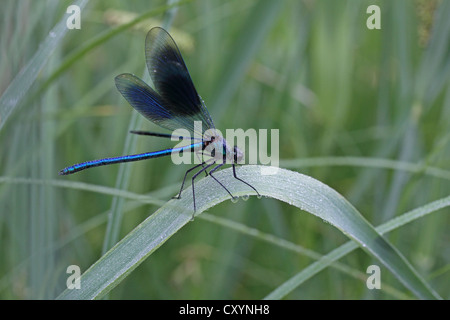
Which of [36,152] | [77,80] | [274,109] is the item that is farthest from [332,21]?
[36,152]

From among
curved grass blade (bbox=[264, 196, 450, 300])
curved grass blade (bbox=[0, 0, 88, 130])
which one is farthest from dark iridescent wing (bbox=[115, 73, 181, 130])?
curved grass blade (bbox=[264, 196, 450, 300])

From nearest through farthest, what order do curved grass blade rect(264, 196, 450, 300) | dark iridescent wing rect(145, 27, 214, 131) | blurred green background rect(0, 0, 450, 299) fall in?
curved grass blade rect(264, 196, 450, 300) < dark iridescent wing rect(145, 27, 214, 131) < blurred green background rect(0, 0, 450, 299)

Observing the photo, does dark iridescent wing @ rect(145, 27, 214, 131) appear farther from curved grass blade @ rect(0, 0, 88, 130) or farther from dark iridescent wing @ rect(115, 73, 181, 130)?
curved grass blade @ rect(0, 0, 88, 130)

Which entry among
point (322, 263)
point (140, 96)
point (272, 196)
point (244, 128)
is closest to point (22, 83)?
point (140, 96)

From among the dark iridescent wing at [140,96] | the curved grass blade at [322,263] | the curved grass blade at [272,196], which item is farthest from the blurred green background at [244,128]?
the curved grass blade at [322,263]

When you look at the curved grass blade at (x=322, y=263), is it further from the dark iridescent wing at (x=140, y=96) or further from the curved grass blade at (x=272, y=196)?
the dark iridescent wing at (x=140, y=96)

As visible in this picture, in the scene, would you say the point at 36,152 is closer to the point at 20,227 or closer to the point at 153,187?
the point at 20,227
